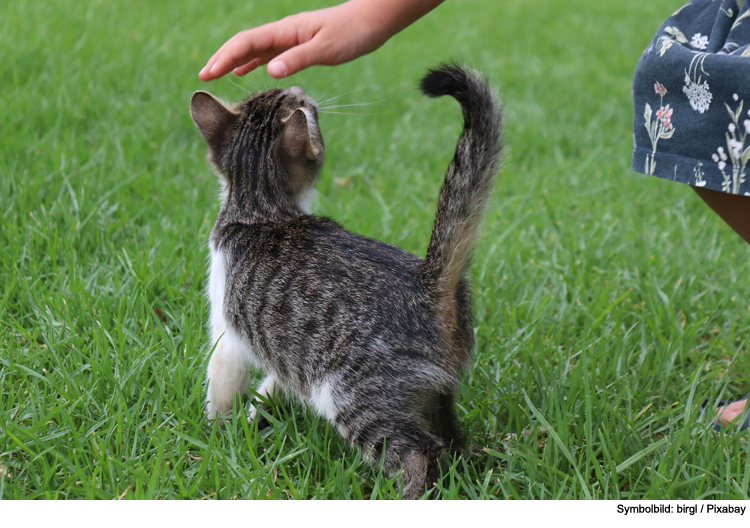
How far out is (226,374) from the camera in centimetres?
228

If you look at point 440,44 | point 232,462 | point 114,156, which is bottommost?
point 232,462

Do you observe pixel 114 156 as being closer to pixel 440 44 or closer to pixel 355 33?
pixel 355 33

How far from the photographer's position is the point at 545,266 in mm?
3445

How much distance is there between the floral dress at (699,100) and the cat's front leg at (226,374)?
1476mm

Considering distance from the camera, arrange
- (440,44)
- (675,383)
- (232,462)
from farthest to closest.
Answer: (440,44), (675,383), (232,462)

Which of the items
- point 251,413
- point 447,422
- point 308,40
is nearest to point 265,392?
point 251,413

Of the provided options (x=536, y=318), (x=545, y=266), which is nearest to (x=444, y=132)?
(x=545, y=266)

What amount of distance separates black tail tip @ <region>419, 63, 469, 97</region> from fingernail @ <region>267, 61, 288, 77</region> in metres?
0.53

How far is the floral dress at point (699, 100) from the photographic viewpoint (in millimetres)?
1859

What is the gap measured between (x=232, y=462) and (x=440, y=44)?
673 centimetres

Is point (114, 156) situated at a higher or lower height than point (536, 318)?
higher

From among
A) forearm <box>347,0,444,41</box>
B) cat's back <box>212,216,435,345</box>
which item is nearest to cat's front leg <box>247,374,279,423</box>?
cat's back <box>212,216,435,345</box>

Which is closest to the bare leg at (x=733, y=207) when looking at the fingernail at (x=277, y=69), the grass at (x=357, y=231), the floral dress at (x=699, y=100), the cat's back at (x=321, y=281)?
the floral dress at (x=699, y=100)

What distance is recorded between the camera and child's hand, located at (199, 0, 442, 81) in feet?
7.56
